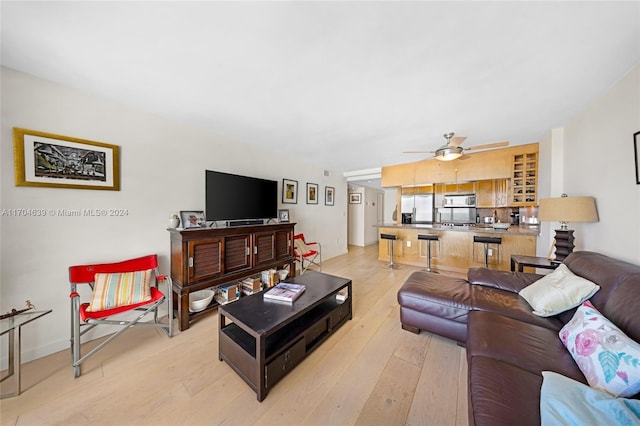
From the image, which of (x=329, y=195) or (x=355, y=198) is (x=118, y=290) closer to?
(x=329, y=195)

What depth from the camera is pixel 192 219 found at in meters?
2.53

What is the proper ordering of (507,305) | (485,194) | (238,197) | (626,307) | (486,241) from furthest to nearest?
(485,194) → (486,241) → (238,197) → (507,305) → (626,307)

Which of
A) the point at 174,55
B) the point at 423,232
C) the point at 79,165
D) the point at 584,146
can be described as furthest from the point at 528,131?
the point at 79,165

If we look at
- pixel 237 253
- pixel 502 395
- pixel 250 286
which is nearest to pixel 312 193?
pixel 237 253

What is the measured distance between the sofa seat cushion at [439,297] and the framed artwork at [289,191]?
2.55 m

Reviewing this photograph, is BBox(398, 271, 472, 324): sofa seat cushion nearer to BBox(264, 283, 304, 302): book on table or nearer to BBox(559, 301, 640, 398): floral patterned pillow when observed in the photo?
BBox(559, 301, 640, 398): floral patterned pillow

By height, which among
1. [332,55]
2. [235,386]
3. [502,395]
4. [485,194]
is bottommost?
[235,386]

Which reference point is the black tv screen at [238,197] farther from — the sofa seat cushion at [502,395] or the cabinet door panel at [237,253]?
the sofa seat cushion at [502,395]

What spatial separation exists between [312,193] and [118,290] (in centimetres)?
333

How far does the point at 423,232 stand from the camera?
4336 mm

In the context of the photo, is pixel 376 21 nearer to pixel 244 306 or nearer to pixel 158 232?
pixel 244 306

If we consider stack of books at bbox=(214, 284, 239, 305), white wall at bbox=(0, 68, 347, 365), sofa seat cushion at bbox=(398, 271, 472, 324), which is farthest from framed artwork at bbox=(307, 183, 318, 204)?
sofa seat cushion at bbox=(398, 271, 472, 324)

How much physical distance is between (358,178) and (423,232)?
2.03 metres

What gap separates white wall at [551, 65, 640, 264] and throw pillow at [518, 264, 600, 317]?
1.59ft
